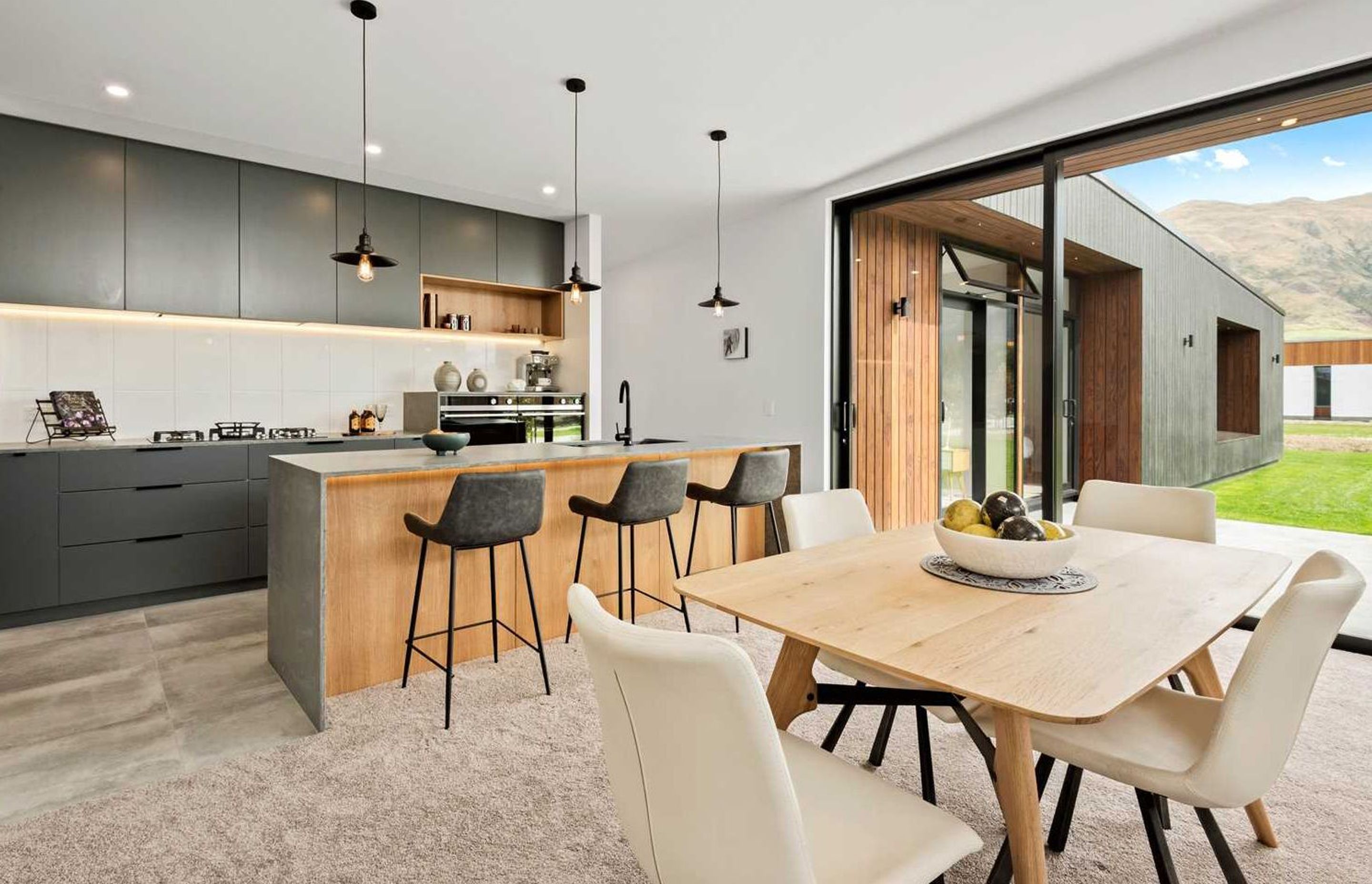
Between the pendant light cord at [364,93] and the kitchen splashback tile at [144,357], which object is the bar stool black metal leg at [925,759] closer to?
the pendant light cord at [364,93]

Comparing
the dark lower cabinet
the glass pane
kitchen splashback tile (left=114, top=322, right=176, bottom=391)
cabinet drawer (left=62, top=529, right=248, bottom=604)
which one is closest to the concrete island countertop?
cabinet drawer (left=62, top=529, right=248, bottom=604)

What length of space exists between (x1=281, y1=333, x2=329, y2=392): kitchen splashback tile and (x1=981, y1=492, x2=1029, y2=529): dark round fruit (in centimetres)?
482

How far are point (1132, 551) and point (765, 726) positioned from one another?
162 cm

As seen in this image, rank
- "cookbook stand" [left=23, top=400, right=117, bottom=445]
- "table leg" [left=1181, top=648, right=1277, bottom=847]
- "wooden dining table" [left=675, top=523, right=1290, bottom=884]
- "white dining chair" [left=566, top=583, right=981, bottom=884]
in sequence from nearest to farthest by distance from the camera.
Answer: "white dining chair" [left=566, top=583, right=981, bottom=884], "wooden dining table" [left=675, top=523, right=1290, bottom=884], "table leg" [left=1181, top=648, right=1277, bottom=847], "cookbook stand" [left=23, top=400, right=117, bottom=445]

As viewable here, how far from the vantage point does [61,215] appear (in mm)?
3842

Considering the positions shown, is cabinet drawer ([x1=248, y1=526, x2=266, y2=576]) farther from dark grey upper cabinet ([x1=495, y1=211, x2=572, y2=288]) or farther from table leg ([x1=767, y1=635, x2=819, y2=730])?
table leg ([x1=767, y1=635, x2=819, y2=730])

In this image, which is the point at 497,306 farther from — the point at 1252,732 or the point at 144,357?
the point at 1252,732

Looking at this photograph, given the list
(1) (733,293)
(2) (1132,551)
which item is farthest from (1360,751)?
(1) (733,293)

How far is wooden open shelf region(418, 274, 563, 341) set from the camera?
548 cm

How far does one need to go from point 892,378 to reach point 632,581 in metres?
2.66

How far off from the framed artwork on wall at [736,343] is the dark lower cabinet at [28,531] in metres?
4.44

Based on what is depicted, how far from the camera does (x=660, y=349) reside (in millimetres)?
6852

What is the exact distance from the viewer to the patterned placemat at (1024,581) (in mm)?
1531

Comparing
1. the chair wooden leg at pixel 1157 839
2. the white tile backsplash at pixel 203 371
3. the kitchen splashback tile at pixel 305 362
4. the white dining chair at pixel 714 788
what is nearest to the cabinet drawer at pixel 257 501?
the white tile backsplash at pixel 203 371
